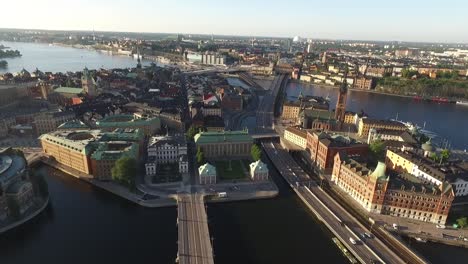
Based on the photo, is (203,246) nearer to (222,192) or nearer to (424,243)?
(222,192)

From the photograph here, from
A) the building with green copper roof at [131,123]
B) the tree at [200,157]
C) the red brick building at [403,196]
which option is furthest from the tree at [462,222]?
the building with green copper roof at [131,123]

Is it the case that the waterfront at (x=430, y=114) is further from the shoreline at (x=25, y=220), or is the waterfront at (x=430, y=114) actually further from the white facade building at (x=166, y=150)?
the shoreline at (x=25, y=220)

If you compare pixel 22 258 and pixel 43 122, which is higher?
pixel 43 122

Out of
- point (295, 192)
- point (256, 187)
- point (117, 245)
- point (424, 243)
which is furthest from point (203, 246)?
point (424, 243)

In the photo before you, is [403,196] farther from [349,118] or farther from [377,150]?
[349,118]

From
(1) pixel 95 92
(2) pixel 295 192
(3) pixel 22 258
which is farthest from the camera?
(1) pixel 95 92

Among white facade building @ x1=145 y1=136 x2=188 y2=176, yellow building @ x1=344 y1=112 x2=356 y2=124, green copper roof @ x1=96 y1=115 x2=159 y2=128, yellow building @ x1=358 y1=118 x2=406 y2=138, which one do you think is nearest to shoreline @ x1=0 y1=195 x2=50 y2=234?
white facade building @ x1=145 y1=136 x2=188 y2=176
